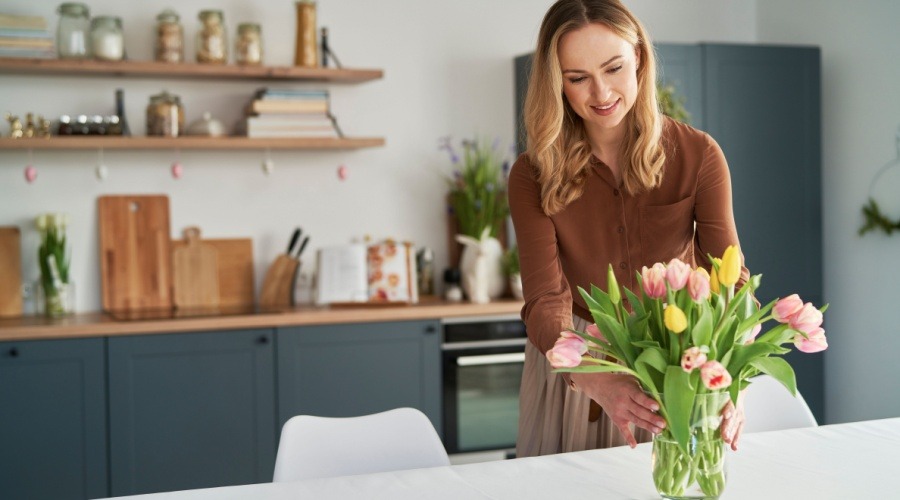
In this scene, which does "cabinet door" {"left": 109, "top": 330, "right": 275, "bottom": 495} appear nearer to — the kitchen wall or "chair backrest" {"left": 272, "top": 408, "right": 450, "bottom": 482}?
"chair backrest" {"left": 272, "top": 408, "right": 450, "bottom": 482}

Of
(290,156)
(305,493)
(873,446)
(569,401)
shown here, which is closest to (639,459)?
(569,401)

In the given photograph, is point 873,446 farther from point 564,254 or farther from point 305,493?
point 305,493

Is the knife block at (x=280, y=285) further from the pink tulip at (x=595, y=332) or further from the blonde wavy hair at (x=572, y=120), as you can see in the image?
the pink tulip at (x=595, y=332)

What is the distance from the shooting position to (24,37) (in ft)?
12.7

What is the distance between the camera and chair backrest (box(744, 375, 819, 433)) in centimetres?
239

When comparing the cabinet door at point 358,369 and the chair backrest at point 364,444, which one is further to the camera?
the cabinet door at point 358,369

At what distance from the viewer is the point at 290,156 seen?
4.40m

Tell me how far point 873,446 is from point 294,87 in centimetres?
306

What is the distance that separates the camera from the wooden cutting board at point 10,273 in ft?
13.1

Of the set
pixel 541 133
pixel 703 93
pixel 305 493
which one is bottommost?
pixel 305 493

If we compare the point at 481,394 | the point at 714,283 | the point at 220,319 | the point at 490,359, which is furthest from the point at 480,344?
the point at 714,283

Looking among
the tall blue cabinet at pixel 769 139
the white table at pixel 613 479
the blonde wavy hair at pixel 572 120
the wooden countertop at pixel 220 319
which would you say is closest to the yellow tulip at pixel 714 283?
the white table at pixel 613 479

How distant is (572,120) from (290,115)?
2.18 m

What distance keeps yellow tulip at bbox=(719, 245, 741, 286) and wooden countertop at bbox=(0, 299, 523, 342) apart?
258 cm
